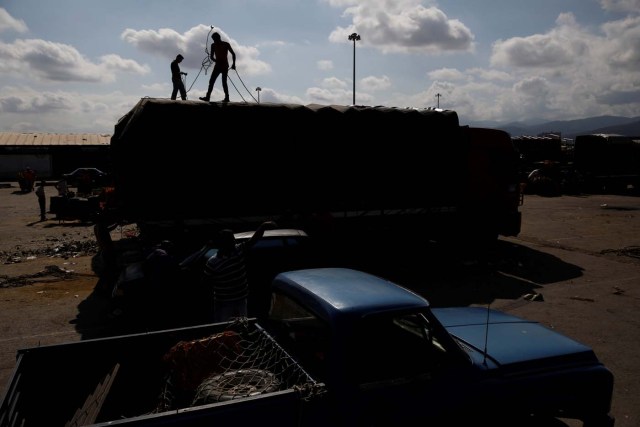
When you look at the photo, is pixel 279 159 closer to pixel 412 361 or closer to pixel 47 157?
pixel 412 361

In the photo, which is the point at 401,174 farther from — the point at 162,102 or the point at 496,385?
the point at 496,385

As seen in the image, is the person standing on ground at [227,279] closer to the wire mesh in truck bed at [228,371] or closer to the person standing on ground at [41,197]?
the wire mesh in truck bed at [228,371]

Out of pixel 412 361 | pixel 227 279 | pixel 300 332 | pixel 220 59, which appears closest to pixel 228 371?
pixel 300 332

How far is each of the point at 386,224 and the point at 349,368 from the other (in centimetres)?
833

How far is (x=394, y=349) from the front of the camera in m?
3.37

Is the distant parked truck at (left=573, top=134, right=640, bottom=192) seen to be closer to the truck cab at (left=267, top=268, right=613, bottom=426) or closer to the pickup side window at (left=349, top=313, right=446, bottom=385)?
the truck cab at (left=267, top=268, right=613, bottom=426)

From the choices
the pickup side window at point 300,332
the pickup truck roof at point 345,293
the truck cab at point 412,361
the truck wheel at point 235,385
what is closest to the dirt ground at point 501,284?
the truck cab at point 412,361

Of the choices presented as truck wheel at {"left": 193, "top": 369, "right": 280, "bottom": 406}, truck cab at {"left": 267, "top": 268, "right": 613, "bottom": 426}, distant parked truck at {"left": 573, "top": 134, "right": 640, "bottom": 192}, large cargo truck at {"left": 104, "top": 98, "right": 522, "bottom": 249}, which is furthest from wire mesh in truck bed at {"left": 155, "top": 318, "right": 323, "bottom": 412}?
distant parked truck at {"left": 573, "top": 134, "right": 640, "bottom": 192}

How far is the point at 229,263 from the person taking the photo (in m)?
5.57

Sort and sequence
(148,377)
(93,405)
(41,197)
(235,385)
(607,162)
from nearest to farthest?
1. (235,385)
2. (93,405)
3. (148,377)
4. (41,197)
5. (607,162)

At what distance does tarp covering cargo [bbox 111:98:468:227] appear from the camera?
359 inches

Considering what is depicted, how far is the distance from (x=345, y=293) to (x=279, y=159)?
7.05 m

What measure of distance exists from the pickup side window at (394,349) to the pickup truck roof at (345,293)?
0.30ft

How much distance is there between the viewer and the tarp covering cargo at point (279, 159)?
359 inches
